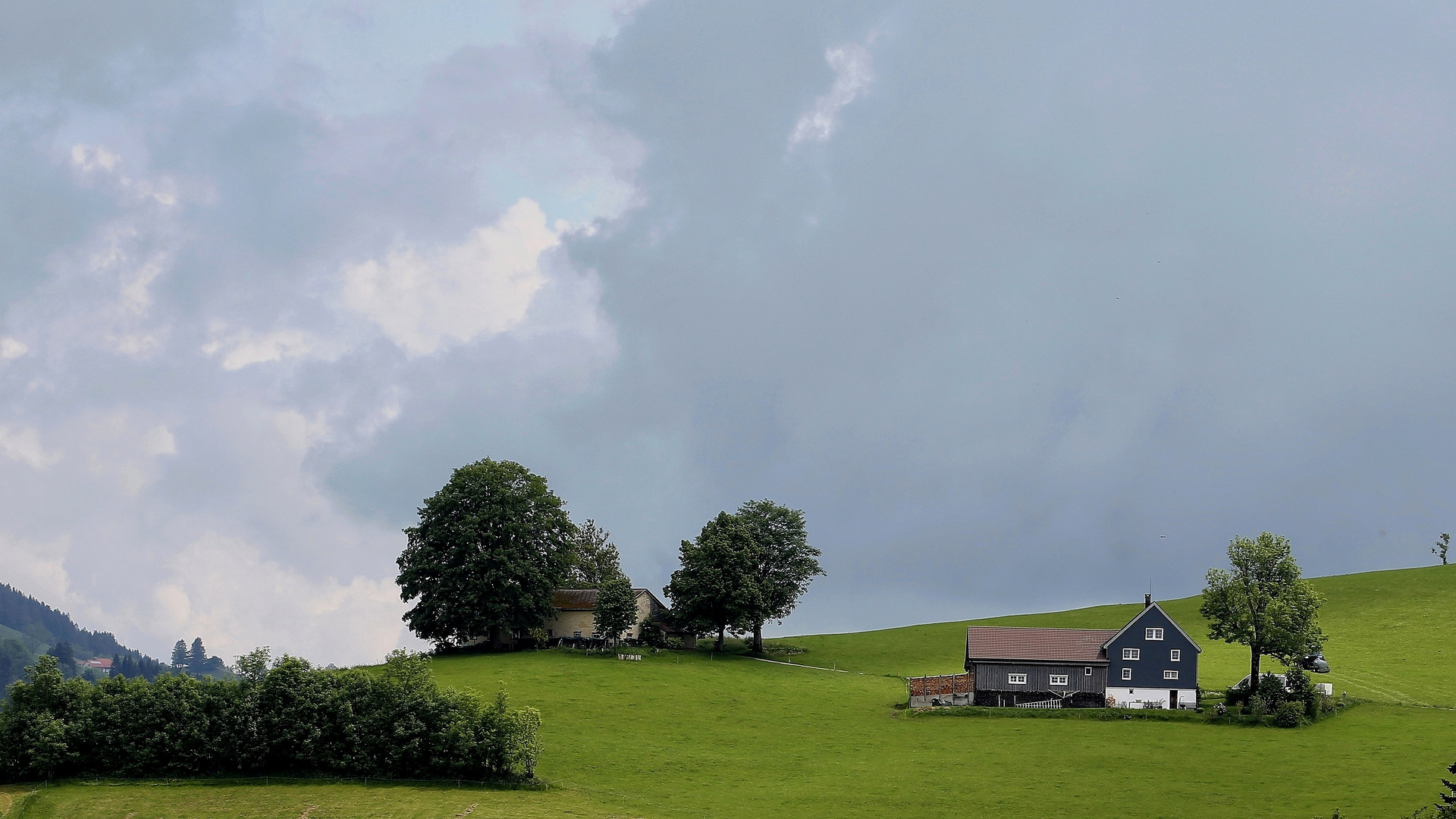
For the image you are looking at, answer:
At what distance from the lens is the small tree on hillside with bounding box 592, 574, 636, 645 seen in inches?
4193

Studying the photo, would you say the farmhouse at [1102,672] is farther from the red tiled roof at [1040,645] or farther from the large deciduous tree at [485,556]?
the large deciduous tree at [485,556]

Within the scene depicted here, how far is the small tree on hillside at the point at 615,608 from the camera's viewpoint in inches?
4193

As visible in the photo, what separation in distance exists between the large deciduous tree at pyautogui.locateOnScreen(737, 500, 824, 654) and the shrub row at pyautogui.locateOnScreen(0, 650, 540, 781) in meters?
46.8

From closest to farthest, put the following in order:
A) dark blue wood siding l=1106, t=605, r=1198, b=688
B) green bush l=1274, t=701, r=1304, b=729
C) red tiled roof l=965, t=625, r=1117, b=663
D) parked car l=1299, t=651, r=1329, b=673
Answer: green bush l=1274, t=701, r=1304, b=729
dark blue wood siding l=1106, t=605, r=1198, b=688
red tiled roof l=965, t=625, r=1117, b=663
parked car l=1299, t=651, r=1329, b=673

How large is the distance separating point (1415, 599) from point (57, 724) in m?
117

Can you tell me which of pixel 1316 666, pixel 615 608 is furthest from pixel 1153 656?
pixel 615 608

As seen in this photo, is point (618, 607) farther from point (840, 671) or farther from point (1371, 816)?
point (1371, 816)

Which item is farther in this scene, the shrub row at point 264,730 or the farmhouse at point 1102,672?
the farmhouse at point 1102,672

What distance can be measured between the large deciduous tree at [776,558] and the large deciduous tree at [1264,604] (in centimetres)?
3978

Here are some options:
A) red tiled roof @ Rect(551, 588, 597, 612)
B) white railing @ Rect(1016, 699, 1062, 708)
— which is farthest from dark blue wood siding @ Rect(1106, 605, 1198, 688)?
red tiled roof @ Rect(551, 588, 597, 612)

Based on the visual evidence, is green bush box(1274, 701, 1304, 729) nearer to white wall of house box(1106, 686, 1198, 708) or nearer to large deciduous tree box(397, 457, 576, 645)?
white wall of house box(1106, 686, 1198, 708)

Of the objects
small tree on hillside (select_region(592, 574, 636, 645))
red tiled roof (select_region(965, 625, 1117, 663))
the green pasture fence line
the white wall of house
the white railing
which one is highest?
small tree on hillside (select_region(592, 574, 636, 645))

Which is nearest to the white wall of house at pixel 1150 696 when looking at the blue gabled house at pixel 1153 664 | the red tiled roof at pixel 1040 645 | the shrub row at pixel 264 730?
the blue gabled house at pixel 1153 664

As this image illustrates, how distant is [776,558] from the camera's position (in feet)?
374
